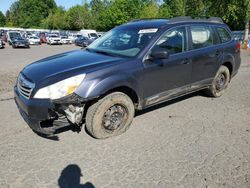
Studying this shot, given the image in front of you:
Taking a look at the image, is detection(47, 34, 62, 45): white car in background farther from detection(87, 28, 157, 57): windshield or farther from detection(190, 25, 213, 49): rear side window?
detection(190, 25, 213, 49): rear side window

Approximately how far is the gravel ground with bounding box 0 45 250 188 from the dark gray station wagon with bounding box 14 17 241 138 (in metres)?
0.36

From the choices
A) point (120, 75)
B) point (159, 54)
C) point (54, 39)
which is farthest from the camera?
point (54, 39)

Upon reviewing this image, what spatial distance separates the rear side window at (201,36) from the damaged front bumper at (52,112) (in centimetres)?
285

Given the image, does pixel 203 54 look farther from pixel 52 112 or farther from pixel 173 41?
pixel 52 112

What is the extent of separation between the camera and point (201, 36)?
571 cm

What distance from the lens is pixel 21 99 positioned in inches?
161

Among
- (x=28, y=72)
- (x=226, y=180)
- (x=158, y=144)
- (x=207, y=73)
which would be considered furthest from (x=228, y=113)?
(x=28, y=72)

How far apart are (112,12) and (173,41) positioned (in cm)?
5784

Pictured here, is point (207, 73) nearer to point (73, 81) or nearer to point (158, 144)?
point (158, 144)

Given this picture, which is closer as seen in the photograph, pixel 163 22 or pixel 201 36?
pixel 163 22

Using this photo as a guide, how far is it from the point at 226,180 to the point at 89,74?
231 centimetres

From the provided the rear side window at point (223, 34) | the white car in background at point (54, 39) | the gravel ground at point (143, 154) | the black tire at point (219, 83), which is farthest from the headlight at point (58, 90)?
the white car in background at point (54, 39)

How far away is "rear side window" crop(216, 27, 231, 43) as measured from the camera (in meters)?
6.30

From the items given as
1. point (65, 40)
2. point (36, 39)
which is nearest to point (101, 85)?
point (36, 39)
